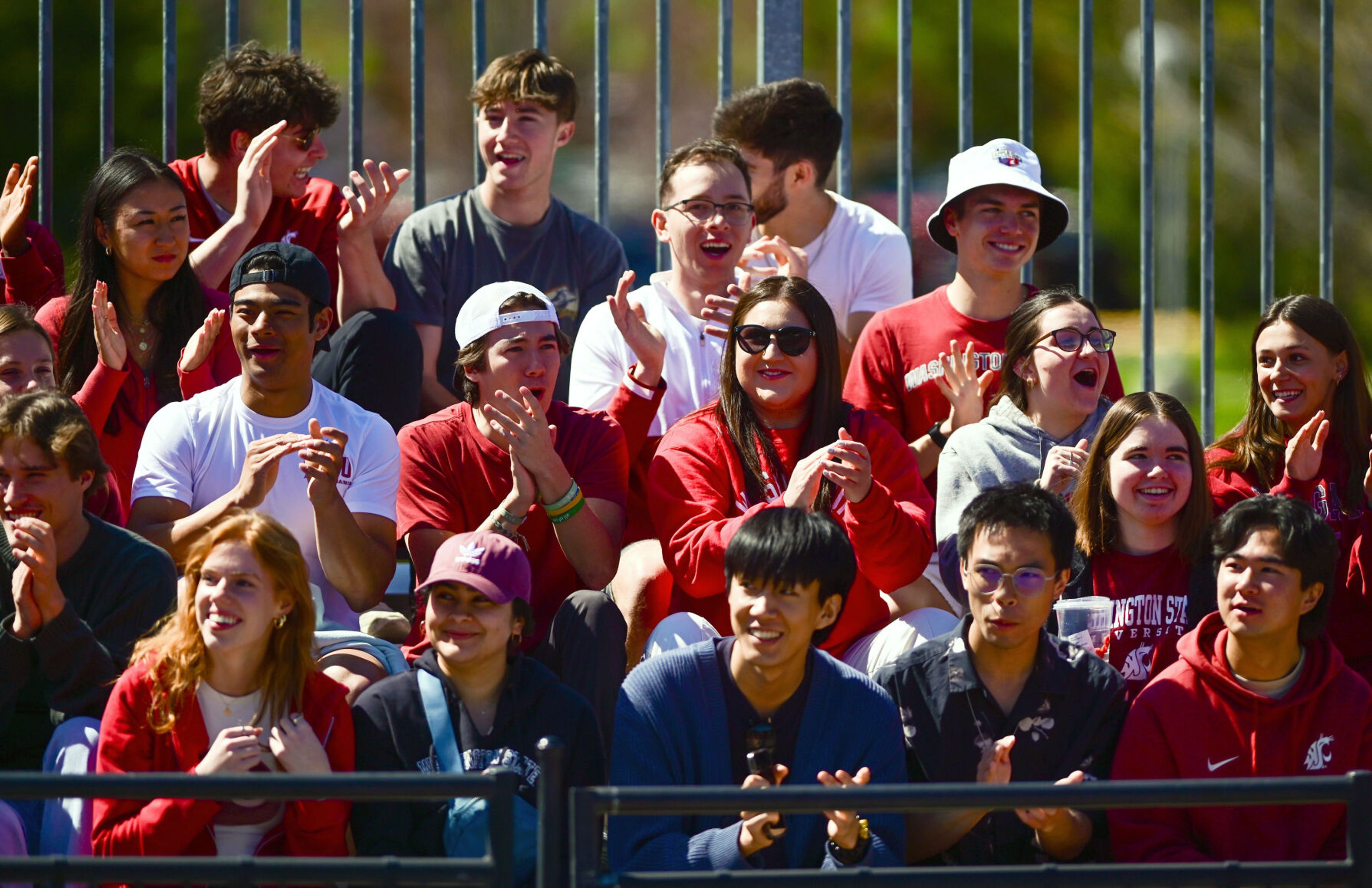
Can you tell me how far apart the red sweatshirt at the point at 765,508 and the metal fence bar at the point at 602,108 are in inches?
64.1

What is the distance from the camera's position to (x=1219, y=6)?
17.2m

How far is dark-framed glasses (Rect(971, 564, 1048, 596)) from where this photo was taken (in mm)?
3746

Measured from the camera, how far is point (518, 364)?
15.0ft

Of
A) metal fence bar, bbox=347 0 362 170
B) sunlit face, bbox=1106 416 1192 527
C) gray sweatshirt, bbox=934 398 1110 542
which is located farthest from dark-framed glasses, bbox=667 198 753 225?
sunlit face, bbox=1106 416 1192 527

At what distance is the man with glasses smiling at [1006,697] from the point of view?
3693 mm

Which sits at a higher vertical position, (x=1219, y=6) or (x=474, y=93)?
(x=1219, y=6)

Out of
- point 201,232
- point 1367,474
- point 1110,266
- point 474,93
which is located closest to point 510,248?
point 474,93

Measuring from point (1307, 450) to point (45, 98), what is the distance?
4.20m

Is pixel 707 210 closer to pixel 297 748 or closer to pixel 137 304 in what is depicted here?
pixel 137 304

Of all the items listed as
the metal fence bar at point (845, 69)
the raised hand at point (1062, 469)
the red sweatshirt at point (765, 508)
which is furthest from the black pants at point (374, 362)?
the raised hand at point (1062, 469)

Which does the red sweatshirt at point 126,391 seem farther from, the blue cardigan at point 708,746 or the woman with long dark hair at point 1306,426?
the woman with long dark hair at point 1306,426

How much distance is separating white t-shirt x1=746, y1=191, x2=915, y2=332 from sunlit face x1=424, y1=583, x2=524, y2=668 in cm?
234

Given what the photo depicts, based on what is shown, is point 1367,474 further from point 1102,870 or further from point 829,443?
point 1102,870

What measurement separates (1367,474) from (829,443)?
1415 millimetres
